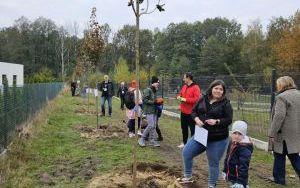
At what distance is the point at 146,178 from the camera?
7.64 metres

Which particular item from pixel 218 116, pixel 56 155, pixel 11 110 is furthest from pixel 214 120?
pixel 11 110

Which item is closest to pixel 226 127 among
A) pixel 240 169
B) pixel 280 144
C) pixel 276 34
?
pixel 240 169

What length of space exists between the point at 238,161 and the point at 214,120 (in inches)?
26.0

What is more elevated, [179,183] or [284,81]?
[284,81]

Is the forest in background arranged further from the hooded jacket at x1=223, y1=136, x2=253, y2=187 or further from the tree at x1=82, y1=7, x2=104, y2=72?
the hooded jacket at x1=223, y1=136, x2=253, y2=187

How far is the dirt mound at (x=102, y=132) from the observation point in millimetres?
13789

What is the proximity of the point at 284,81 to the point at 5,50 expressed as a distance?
299 feet

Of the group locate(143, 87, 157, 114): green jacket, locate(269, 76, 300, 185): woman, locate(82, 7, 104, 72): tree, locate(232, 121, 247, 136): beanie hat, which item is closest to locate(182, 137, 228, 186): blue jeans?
locate(232, 121, 247, 136): beanie hat

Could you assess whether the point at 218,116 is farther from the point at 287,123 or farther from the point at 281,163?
the point at 281,163

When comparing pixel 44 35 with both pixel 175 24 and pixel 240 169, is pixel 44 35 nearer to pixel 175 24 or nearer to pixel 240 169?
pixel 175 24

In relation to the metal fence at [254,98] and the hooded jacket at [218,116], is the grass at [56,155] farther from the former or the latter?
the metal fence at [254,98]

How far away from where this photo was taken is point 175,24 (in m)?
97.8

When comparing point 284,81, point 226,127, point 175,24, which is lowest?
point 226,127

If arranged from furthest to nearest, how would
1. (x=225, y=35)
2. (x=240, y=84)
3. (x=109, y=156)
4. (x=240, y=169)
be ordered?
(x=225, y=35), (x=240, y=84), (x=109, y=156), (x=240, y=169)
